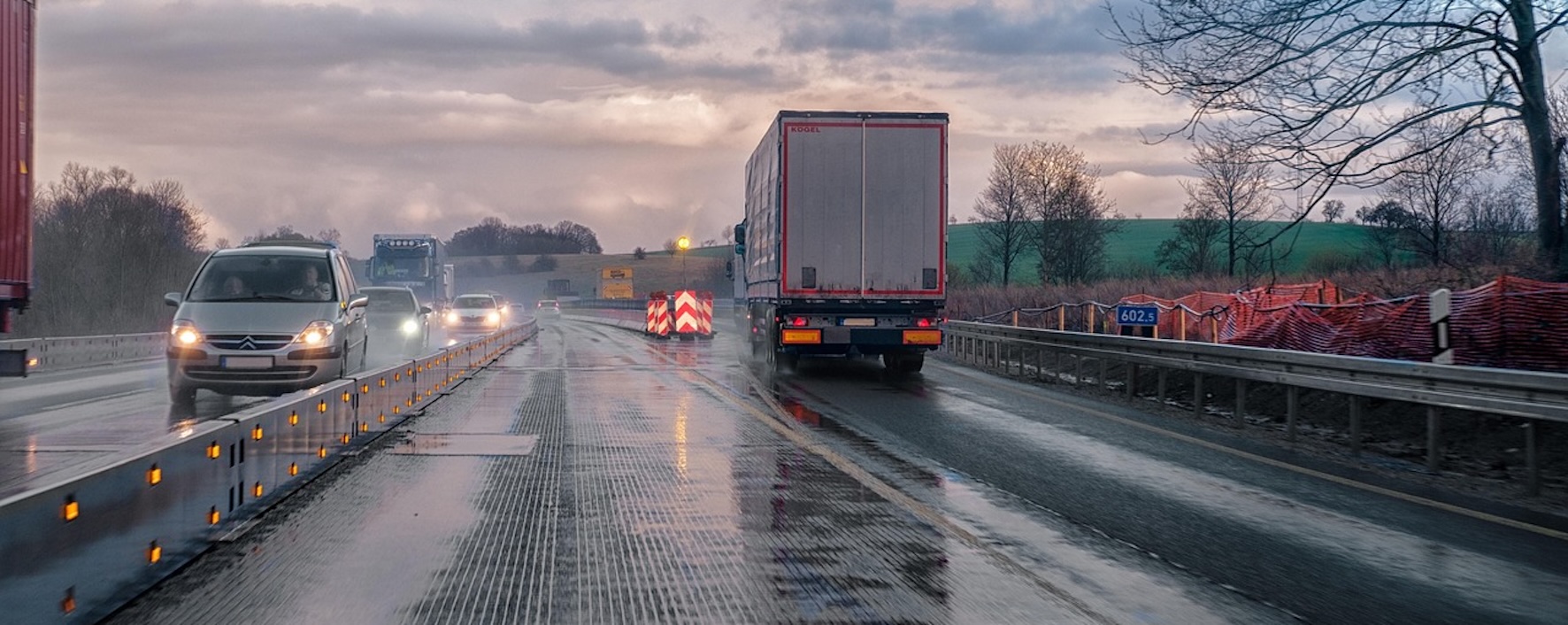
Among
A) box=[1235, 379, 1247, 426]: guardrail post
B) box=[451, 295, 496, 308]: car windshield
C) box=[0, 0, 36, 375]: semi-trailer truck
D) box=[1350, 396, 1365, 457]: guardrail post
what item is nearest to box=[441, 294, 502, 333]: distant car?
box=[451, 295, 496, 308]: car windshield

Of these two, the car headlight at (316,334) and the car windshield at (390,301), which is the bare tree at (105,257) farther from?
the car headlight at (316,334)

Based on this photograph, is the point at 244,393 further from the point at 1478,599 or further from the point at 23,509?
the point at 1478,599

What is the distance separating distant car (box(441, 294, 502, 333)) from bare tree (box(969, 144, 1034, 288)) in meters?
30.0

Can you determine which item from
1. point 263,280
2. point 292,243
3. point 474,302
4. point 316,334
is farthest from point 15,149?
point 474,302

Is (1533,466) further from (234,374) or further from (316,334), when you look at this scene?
(234,374)

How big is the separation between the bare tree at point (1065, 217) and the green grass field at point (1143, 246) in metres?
0.97

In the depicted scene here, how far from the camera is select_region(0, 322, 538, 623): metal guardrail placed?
15.2 ft

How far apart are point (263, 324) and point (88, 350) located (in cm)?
1551

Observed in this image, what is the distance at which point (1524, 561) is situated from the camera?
6637 millimetres

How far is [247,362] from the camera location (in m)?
14.3

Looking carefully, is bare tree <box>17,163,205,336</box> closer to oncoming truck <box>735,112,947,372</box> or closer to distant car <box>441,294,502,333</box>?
distant car <box>441,294,502,333</box>

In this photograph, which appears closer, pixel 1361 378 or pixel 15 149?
pixel 1361 378

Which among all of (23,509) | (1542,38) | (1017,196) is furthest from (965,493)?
(1017,196)

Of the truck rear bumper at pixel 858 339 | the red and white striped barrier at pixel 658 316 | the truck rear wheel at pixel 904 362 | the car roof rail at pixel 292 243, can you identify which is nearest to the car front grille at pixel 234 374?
the car roof rail at pixel 292 243
